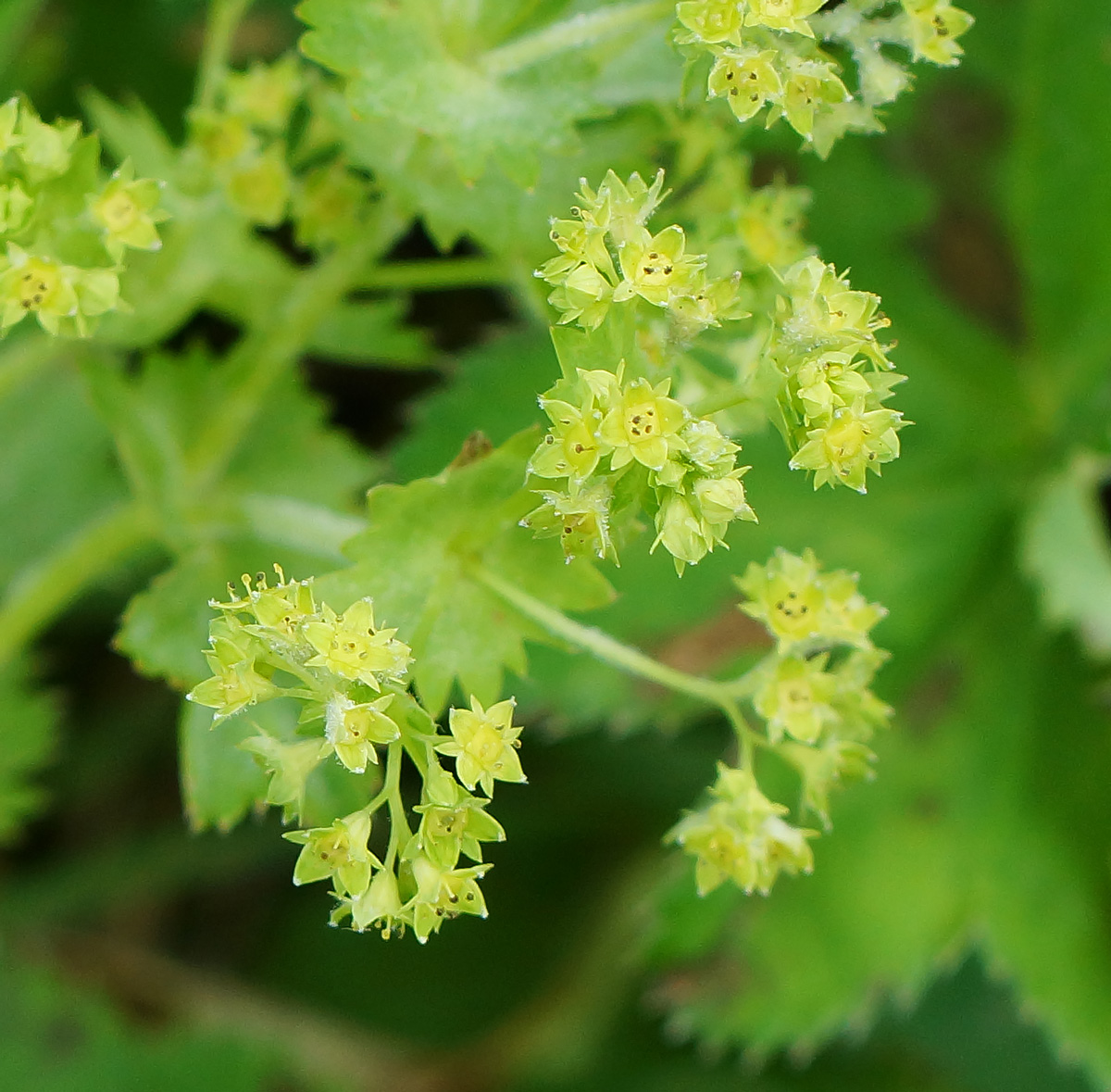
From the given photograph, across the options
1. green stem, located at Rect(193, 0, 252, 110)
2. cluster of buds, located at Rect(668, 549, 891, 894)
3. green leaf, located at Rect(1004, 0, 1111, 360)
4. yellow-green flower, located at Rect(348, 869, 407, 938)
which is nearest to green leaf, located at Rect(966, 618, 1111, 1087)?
green leaf, located at Rect(1004, 0, 1111, 360)

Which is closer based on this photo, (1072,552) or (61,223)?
(61,223)

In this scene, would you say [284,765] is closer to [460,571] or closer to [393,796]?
[393,796]

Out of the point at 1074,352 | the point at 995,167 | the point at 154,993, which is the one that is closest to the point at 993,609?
the point at 1074,352

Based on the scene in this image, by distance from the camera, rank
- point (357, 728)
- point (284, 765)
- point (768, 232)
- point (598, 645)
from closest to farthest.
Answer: point (357, 728) < point (284, 765) < point (598, 645) < point (768, 232)

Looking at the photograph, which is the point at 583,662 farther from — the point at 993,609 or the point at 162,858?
the point at 162,858

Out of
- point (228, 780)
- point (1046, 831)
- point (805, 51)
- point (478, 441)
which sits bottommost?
point (1046, 831)

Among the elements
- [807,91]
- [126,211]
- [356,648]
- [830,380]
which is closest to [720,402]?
[830,380]

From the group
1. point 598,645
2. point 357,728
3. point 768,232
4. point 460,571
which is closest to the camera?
point 357,728
